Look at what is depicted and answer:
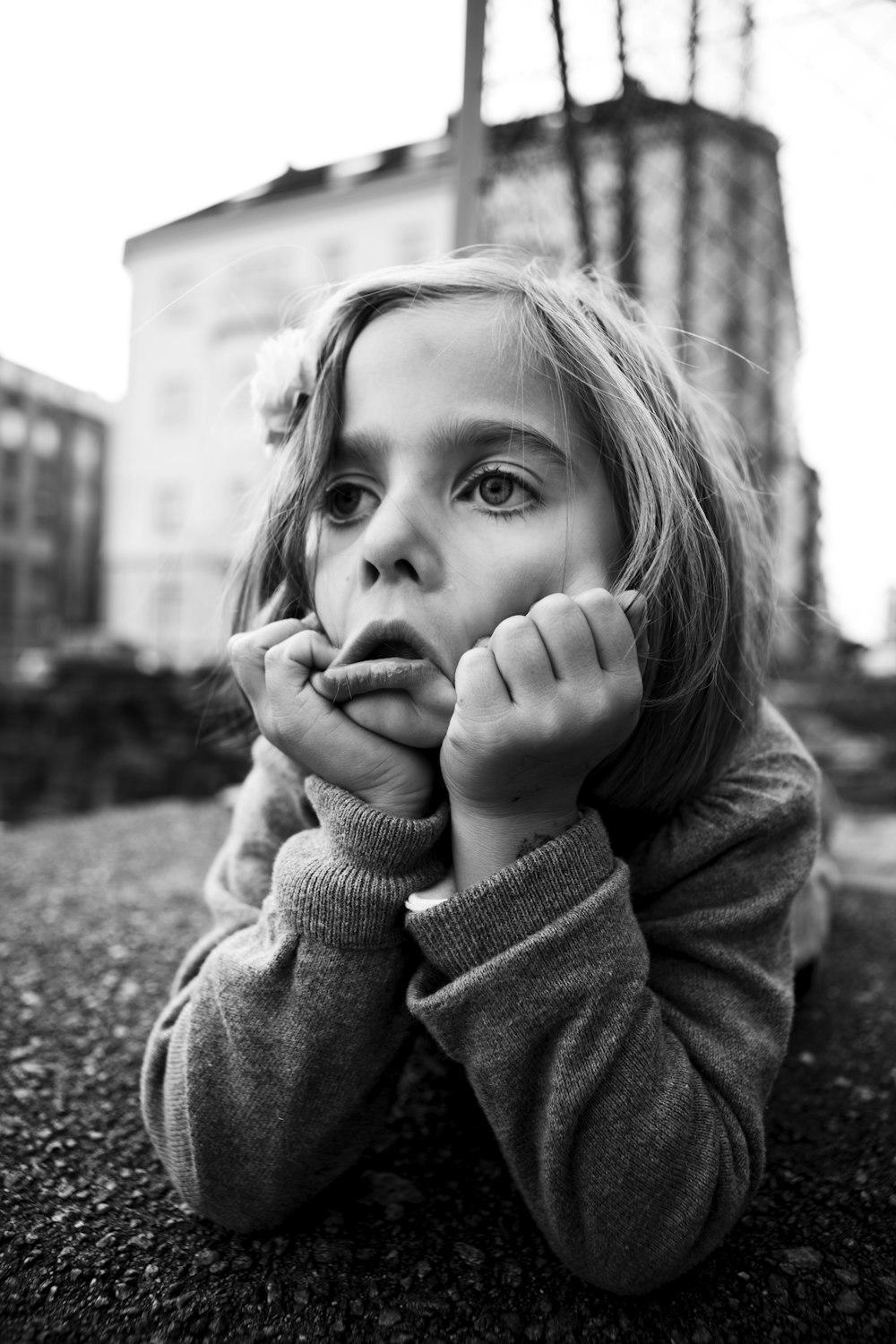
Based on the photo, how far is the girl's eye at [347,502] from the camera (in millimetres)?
668

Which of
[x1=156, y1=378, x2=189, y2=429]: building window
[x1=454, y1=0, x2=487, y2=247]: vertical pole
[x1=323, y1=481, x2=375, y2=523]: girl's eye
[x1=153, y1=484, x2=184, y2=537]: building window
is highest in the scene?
[x1=156, y1=378, x2=189, y2=429]: building window

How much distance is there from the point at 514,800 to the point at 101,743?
3455 mm

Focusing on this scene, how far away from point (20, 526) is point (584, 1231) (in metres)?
21.9

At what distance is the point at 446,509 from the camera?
0.61m

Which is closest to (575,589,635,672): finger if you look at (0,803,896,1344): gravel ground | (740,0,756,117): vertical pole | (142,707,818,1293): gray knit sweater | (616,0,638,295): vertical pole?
(142,707,818,1293): gray knit sweater

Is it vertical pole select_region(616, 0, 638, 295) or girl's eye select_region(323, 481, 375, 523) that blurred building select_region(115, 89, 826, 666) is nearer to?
vertical pole select_region(616, 0, 638, 295)

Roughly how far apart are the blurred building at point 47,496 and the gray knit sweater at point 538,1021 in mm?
18579

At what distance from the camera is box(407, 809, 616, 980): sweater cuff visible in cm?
53

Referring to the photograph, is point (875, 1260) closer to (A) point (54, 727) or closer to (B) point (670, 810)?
(B) point (670, 810)

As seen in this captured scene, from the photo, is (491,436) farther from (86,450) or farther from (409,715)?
(86,450)

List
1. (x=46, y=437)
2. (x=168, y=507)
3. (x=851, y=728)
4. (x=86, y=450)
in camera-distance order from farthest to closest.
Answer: (x=86, y=450) < (x=46, y=437) < (x=168, y=507) < (x=851, y=728)

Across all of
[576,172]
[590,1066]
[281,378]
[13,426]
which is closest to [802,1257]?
[590,1066]

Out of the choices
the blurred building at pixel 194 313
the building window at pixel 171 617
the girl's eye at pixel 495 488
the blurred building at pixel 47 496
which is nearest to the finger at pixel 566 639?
the girl's eye at pixel 495 488

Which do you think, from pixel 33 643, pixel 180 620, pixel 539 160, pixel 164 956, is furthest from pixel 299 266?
pixel 164 956
